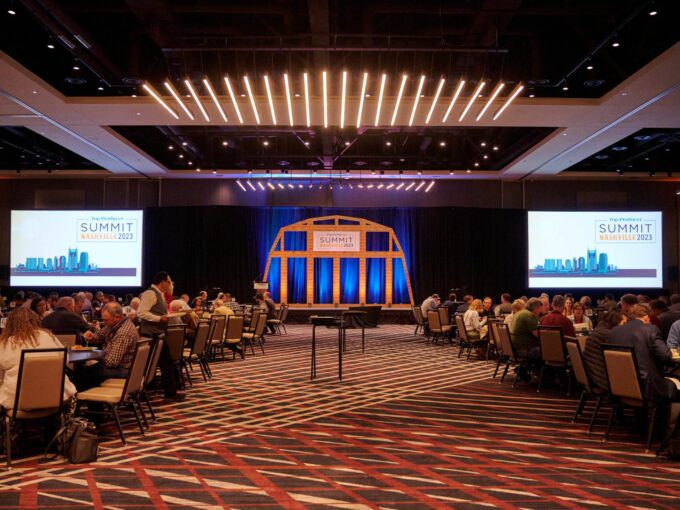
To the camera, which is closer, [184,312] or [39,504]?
[39,504]

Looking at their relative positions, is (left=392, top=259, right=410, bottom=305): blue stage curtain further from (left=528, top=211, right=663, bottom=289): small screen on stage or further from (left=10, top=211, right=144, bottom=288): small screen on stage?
(left=10, top=211, right=144, bottom=288): small screen on stage

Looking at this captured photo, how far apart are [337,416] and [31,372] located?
2895 mm

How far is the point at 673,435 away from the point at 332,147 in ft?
41.0

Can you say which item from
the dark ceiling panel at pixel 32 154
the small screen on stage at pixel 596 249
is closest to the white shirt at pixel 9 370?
the dark ceiling panel at pixel 32 154

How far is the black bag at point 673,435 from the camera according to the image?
4.83 metres

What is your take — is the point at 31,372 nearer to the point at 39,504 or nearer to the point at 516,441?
the point at 39,504

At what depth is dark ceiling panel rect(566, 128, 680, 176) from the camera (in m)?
15.0

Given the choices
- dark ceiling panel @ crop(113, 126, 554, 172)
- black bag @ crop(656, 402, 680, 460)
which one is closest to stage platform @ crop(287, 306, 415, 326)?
dark ceiling panel @ crop(113, 126, 554, 172)

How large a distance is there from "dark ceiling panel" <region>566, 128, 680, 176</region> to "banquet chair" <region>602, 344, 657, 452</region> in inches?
436

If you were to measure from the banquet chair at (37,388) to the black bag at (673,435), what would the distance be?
14.5 ft

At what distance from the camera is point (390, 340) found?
48.7ft

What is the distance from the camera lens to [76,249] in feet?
63.5

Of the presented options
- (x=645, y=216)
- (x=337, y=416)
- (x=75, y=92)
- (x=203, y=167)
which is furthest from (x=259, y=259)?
(x=337, y=416)

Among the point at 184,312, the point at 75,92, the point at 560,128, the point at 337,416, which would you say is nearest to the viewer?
the point at 337,416
